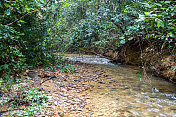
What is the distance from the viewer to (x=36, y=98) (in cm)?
284

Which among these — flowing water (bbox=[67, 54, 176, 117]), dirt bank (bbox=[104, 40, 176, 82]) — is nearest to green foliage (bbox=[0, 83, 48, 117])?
flowing water (bbox=[67, 54, 176, 117])

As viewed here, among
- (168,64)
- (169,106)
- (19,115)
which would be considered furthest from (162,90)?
(19,115)

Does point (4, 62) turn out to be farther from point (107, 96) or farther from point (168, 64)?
point (168, 64)

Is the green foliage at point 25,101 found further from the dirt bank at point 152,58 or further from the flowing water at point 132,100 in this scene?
the dirt bank at point 152,58

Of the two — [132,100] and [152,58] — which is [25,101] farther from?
[152,58]

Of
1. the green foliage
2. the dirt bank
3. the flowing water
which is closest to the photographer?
the green foliage

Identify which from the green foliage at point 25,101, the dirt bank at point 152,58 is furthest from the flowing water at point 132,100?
the green foliage at point 25,101

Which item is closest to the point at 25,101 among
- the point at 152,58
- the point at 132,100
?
the point at 132,100

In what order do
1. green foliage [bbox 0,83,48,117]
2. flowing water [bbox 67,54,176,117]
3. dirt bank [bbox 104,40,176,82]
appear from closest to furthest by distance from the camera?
green foliage [bbox 0,83,48,117] < flowing water [bbox 67,54,176,117] < dirt bank [bbox 104,40,176,82]

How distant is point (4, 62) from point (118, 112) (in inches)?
112

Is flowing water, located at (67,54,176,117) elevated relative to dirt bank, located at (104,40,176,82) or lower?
lower

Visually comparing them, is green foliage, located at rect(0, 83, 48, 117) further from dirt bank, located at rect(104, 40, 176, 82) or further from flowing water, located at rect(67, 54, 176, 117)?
dirt bank, located at rect(104, 40, 176, 82)

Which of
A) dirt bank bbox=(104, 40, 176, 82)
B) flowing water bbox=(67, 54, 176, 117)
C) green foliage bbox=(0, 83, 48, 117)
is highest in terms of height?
dirt bank bbox=(104, 40, 176, 82)

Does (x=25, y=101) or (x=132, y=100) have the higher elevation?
(x=25, y=101)
